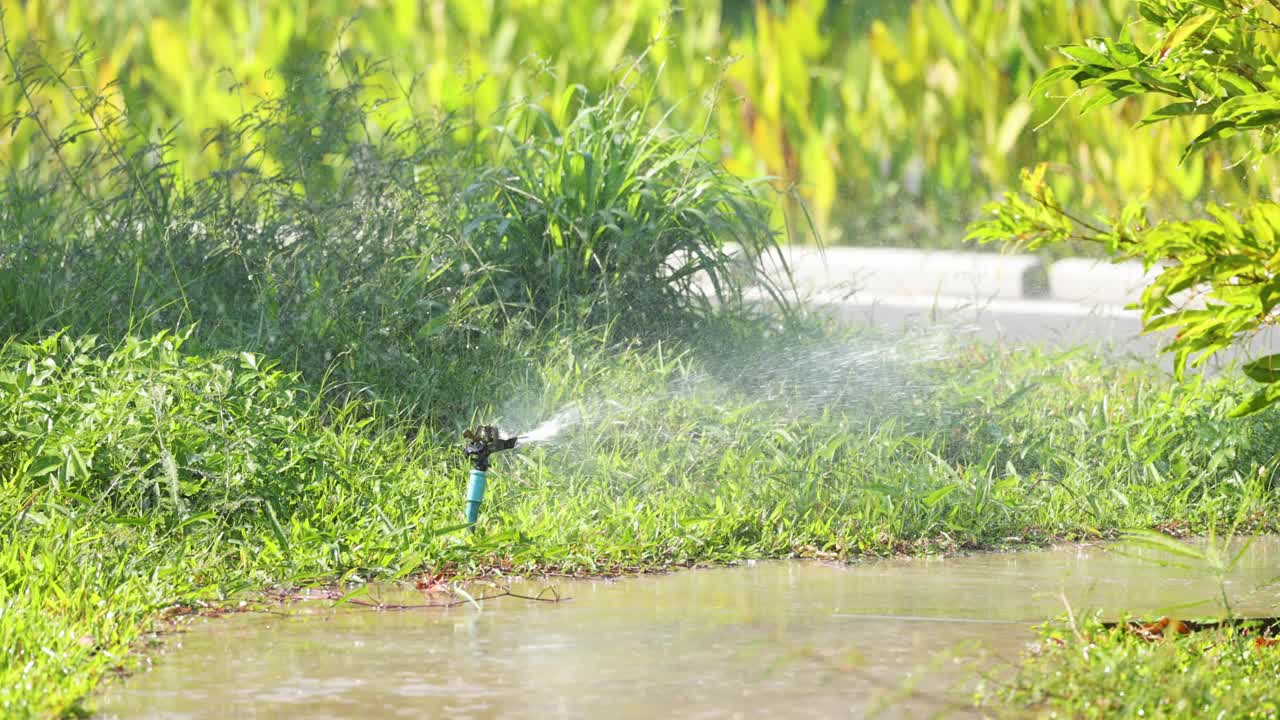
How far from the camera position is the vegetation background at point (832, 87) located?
36.7 feet

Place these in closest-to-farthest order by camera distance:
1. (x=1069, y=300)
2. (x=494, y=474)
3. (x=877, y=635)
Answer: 1. (x=877, y=635)
2. (x=494, y=474)
3. (x=1069, y=300)

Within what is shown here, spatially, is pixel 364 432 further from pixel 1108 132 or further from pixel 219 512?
pixel 1108 132

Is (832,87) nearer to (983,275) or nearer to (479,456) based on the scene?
(983,275)

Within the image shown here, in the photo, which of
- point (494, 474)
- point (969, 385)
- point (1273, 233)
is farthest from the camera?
point (969, 385)

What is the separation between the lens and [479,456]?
5699 mm

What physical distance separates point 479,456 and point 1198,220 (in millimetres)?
2683

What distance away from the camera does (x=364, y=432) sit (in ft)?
21.3

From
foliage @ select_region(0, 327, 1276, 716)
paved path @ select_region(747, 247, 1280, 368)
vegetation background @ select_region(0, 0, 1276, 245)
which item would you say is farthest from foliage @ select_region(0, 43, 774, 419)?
vegetation background @ select_region(0, 0, 1276, 245)

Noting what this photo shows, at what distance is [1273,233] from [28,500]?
3.44 meters

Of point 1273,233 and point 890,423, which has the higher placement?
point 1273,233

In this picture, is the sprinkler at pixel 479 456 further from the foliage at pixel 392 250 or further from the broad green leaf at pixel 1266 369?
the broad green leaf at pixel 1266 369

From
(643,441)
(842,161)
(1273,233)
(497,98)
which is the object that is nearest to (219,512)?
(643,441)

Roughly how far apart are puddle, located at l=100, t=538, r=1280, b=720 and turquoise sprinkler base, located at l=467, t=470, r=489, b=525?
1.49 feet

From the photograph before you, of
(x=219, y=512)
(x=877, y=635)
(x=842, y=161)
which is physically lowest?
(x=877, y=635)
